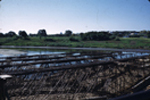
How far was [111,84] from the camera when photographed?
20.1 meters

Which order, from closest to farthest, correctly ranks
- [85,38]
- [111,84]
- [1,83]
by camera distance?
[1,83] → [111,84] → [85,38]

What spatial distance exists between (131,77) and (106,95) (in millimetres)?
5060

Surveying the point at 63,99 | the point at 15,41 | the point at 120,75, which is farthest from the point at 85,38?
the point at 63,99

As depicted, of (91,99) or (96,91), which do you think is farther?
(96,91)

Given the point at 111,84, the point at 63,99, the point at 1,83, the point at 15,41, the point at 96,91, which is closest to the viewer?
the point at 1,83

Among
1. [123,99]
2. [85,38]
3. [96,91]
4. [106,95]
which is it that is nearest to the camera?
[123,99]

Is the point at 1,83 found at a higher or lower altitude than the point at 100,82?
higher

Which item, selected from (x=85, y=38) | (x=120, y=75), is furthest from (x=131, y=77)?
(x=85, y=38)

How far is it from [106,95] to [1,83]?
14636 mm

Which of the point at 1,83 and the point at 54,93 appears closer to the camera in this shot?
the point at 1,83

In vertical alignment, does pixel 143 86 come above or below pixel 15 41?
below

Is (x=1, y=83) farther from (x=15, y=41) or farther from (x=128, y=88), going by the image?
(x=15, y=41)

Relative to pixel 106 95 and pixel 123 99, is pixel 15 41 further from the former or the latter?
pixel 123 99

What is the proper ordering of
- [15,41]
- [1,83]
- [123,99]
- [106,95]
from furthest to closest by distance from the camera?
1. [15,41]
2. [106,95]
3. [1,83]
4. [123,99]
